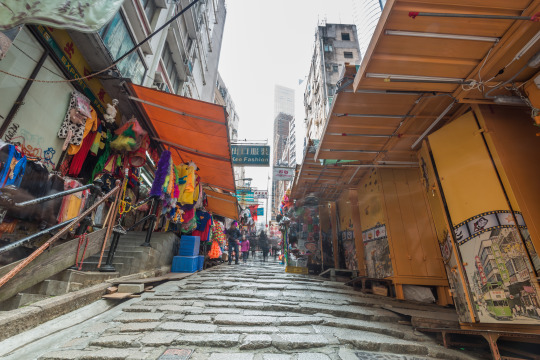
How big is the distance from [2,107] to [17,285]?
3229mm

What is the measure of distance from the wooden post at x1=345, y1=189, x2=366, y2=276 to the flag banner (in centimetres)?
873

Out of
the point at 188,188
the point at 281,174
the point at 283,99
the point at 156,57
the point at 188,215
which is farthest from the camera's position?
the point at 283,99

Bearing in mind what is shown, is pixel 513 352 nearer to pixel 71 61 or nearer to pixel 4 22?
pixel 4 22

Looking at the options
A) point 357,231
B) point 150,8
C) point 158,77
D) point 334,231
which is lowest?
point 357,231

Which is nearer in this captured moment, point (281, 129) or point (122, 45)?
point (122, 45)

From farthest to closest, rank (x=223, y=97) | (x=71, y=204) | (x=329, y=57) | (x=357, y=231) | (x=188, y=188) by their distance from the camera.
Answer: (x=223, y=97) < (x=329, y=57) < (x=357, y=231) < (x=188, y=188) < (x=71, y=204)

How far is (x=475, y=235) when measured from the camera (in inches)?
129

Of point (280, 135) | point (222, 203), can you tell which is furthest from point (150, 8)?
point (280, 135)

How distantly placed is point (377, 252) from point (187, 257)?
651 centimetres

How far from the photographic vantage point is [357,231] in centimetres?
806

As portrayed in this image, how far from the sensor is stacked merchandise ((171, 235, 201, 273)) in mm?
Answer: 7762

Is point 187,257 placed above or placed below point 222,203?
below

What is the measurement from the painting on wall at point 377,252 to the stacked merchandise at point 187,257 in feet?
20.3

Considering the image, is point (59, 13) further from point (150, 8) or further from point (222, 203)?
point (222, 203)
